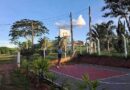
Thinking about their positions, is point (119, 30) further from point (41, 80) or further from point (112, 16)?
point (41, 80)

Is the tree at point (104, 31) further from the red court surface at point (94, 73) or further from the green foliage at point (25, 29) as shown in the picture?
the red court surface at point (94, 73)

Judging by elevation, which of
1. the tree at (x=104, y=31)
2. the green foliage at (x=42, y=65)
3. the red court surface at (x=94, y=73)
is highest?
the tree at (x=104, y=31)

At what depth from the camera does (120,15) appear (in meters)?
51.4

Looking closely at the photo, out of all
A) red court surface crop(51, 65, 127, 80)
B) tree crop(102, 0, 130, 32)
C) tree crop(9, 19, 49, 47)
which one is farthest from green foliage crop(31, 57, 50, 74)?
tree crop(9, 19, 49, 47)

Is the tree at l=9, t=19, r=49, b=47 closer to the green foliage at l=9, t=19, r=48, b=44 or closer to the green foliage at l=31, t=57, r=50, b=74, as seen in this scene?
the green foliage at l=9, t=19, r=48, b=44

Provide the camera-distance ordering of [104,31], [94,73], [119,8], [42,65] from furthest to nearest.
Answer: [104,31] → [119,8] → [94,73] → [42,65]

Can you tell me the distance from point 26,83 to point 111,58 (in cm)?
1383

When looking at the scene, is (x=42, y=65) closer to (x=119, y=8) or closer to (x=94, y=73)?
(x=94, y=73)

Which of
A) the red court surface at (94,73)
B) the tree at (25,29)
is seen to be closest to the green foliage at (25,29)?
the tree at (25,29)

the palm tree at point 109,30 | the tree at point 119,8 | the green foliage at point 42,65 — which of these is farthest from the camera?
the palm tree at point 109,30

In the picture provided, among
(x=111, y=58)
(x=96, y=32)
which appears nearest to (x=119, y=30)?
(x=96, y=32)

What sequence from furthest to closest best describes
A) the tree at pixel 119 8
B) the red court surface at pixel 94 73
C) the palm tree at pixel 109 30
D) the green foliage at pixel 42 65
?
the palm tree at pixel 109 30, the tree at pixel 119 8, the red court surface at pixel 94 73, the green foliage at pixel 42 65

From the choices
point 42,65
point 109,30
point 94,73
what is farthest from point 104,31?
point 42,65

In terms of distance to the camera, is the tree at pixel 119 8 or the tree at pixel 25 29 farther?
the tree at pixel 25 29
